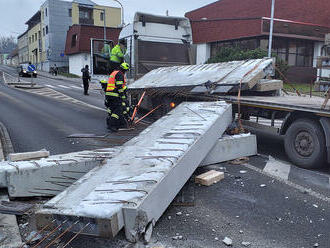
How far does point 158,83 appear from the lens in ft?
29.1

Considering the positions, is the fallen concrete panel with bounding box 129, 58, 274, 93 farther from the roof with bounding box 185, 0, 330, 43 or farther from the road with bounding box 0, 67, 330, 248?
the roof with bounding box 185, 0, 330, 43

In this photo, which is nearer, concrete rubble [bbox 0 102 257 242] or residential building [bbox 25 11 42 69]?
concrete rubble [bbox 0 102 257 242]

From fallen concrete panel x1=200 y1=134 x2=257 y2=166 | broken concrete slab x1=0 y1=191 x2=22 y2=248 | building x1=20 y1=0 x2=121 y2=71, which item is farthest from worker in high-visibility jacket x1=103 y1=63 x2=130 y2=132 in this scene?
building x1=20 y1=0 x2=121 y2=71

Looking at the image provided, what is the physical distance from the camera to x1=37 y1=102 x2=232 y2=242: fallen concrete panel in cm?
295

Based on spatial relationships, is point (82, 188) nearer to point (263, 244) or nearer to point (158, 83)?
point (263, 244)

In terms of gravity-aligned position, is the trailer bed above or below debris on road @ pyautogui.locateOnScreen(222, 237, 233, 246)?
above

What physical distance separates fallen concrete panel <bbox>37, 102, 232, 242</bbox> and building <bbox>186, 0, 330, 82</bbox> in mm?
21864

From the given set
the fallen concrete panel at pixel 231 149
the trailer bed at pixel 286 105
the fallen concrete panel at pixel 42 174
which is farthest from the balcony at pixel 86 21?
the fallen concrete panel at pixel 42 174

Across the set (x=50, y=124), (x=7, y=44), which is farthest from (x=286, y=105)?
(x=7, y=44)

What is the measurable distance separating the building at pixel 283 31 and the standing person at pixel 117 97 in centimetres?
1882

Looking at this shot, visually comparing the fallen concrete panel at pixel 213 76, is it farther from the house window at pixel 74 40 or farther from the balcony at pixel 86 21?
the balcony at pixel 86 21

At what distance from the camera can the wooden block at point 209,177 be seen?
4.71m

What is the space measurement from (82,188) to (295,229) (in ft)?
7.86

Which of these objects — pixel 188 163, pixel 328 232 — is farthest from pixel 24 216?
pixel 328 232
